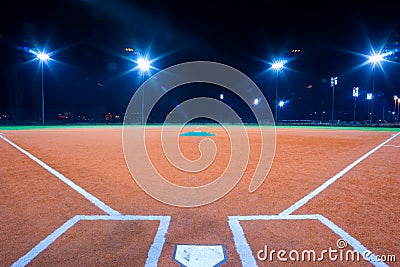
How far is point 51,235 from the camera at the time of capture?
3217mm

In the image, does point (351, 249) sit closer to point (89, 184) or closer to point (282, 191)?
point (282, 191)

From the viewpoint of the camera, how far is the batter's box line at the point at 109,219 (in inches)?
105

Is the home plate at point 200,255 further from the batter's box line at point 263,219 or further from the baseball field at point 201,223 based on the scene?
the batter's box line at point 263,219

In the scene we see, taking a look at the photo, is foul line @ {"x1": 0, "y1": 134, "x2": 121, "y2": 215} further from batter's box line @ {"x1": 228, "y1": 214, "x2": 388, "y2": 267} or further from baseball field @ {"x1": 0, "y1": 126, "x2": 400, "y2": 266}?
batter's box line @ {"x1": 228, "y1": 214, "x2": 388, "y2": 267}

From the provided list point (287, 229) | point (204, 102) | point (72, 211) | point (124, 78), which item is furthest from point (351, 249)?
point (124, 78)

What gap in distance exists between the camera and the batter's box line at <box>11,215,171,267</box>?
8.79ft

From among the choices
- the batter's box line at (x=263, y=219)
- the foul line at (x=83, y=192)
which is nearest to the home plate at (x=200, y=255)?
the batter's box line at (x=263, y=219)

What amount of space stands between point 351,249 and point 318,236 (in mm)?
383

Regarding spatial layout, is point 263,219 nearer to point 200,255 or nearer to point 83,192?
point 200,255

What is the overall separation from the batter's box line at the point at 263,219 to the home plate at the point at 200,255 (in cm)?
23

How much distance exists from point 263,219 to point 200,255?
1.35 meters

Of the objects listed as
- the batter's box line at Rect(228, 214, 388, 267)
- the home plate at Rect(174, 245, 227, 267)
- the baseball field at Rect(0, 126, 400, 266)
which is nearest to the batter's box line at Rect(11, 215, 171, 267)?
the baseball field at Rect(0, 126, 400, 266)

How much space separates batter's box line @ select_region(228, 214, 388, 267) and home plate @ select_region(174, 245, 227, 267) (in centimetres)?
23

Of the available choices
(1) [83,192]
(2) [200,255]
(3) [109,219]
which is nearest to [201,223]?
(2) [200,255]
